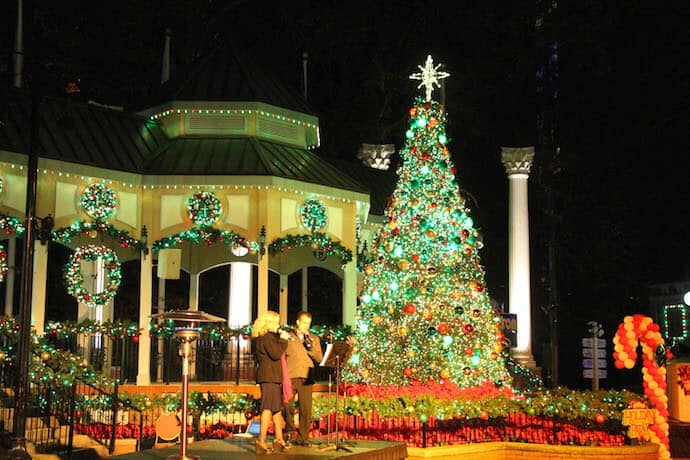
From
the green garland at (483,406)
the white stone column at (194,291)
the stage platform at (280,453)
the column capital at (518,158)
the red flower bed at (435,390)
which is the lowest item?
the stage platform at (280,453)

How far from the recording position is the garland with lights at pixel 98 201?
20156 millimetres

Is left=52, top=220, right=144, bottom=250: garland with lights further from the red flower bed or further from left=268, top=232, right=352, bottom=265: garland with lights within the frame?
the red flower bed

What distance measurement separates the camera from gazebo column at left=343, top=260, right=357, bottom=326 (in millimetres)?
23422

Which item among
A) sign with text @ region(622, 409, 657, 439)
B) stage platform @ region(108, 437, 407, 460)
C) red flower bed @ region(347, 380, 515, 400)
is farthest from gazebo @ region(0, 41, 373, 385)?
sign with text @ region(622, 409, 657, 439)

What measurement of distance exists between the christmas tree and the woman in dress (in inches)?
294

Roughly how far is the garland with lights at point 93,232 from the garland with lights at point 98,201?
0.23m

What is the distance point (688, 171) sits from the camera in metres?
37.8

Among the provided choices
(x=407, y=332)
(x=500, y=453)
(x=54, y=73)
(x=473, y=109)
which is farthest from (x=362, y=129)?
(x=500, y=453)

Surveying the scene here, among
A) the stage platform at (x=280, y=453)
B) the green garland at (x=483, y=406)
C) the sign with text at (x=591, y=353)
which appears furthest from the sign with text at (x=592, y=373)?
the stage platform at (x=280, y=453)

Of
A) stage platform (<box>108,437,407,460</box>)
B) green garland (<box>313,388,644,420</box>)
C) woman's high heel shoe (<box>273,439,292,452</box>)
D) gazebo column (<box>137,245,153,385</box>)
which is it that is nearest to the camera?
stage platform (<box>108,437,407,460</box>)

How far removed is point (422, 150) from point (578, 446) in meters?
6.99

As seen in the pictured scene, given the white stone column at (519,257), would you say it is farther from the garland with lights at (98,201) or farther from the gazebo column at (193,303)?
the garland with lights at (98,201)

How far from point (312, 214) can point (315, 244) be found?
0.65 metres

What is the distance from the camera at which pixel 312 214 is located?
22.2 metres
